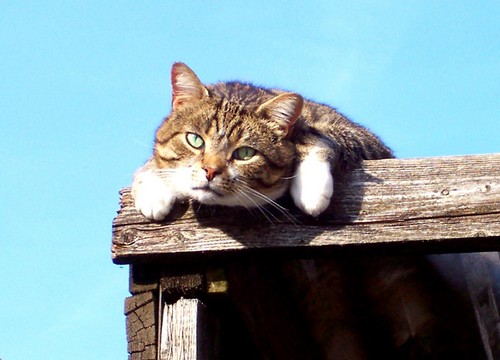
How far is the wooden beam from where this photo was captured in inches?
101

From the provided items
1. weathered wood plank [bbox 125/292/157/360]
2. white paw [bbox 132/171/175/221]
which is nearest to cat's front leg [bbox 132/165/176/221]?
white paw [bbox 132/171/175/221]

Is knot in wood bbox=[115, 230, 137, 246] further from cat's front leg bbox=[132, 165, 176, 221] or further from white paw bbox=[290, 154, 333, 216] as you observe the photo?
white paw bbox=[290, 154, 333, 216]

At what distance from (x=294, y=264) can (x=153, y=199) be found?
25.3 inches

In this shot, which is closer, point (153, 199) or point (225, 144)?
point (153, 199)

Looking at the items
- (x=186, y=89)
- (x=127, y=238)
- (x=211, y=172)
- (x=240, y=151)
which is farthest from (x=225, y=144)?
(x=127, y=238)

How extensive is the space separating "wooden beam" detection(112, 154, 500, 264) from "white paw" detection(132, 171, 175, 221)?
0.03 m

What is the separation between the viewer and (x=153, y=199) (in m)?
2.66

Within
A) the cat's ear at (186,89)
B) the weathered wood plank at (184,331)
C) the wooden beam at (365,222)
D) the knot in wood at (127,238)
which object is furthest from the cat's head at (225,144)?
the weathered wood plank at (184,331)

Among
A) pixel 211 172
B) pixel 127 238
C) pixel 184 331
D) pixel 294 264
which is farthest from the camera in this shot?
pixel 294 264

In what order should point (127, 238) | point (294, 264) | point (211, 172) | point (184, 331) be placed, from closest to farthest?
point (184, 331) → point (127, 238) → point (211, 172) → point (294, 264)

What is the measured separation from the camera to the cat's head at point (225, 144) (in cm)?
282

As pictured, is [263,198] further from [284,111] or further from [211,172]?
[284,111]

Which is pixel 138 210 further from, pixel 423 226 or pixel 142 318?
pixel 423 226

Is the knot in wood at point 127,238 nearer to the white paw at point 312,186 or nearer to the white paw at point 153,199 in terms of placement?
the white paw at point 153,199
